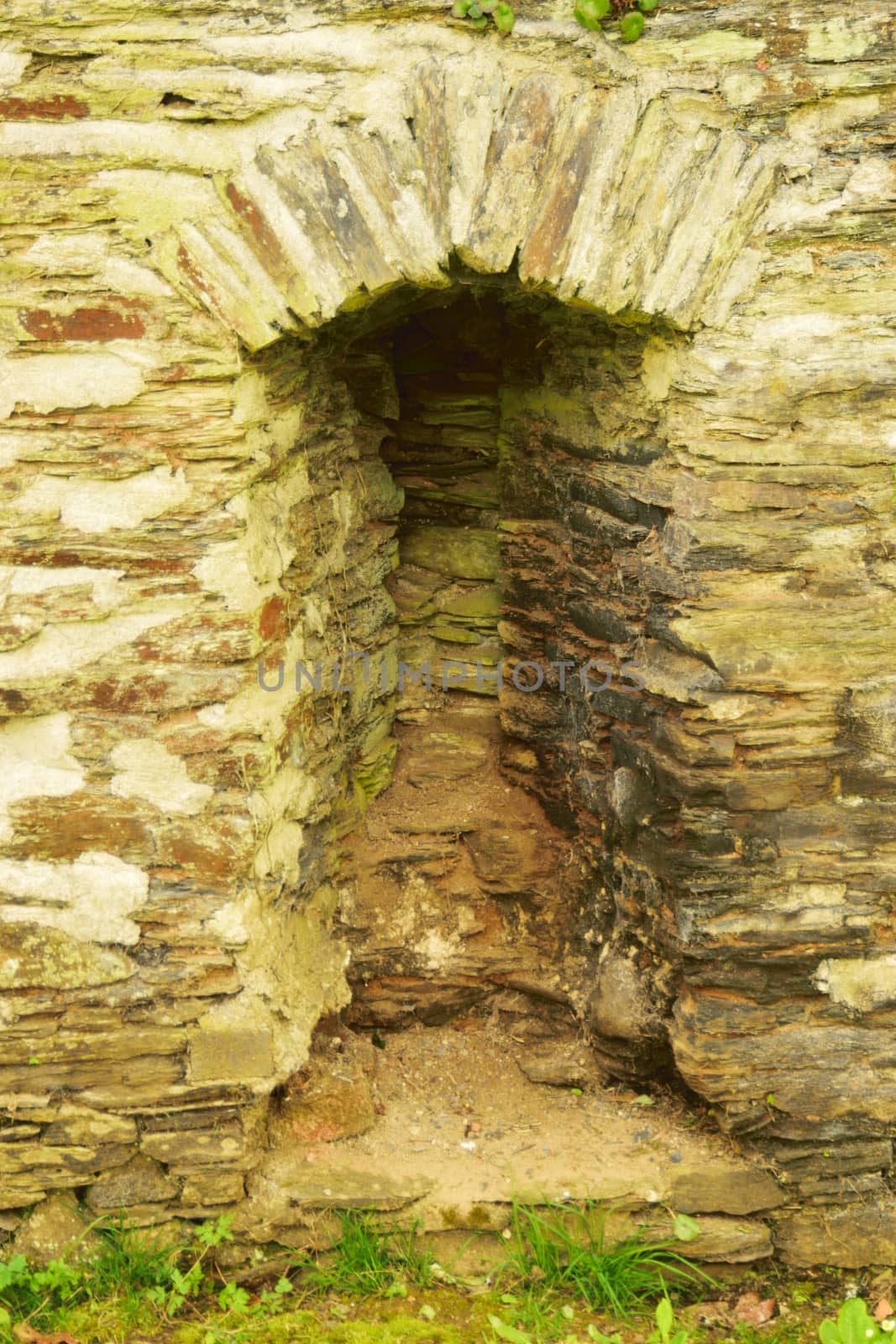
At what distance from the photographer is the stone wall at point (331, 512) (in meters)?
2.31

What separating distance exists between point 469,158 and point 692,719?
1.21 metres

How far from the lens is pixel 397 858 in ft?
11.0

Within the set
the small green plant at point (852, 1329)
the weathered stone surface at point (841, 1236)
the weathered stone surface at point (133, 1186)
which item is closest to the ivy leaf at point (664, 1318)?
the small green plant at point (852, 1329)

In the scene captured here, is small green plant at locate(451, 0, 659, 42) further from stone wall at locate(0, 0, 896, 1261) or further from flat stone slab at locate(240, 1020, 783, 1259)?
flat stone slab at locate(240, 1020, 783, 1259)

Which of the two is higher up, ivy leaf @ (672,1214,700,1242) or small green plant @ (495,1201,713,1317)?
ivy leaf @ (672,1214,700,1242)

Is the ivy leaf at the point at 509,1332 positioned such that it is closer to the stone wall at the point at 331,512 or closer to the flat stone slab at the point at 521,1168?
the flat stone slab at the point at 521,1168

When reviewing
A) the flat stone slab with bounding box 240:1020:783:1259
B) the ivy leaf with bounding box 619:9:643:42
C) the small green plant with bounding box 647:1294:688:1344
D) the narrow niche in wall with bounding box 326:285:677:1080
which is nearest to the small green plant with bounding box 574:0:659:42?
the ivy leaf with bounding box 619:9:643:42

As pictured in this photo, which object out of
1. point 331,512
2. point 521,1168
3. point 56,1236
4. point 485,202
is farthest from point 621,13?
point 56,1236

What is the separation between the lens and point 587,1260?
272cm

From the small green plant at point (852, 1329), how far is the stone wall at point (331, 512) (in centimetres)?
34

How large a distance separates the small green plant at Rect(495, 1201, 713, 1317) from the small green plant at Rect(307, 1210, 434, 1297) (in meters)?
0.20

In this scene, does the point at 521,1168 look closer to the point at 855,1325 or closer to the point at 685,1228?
the point at 685,1228

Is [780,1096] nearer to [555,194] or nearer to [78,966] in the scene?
[78,966]

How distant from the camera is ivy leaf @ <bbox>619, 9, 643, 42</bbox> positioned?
2250 millimetres
